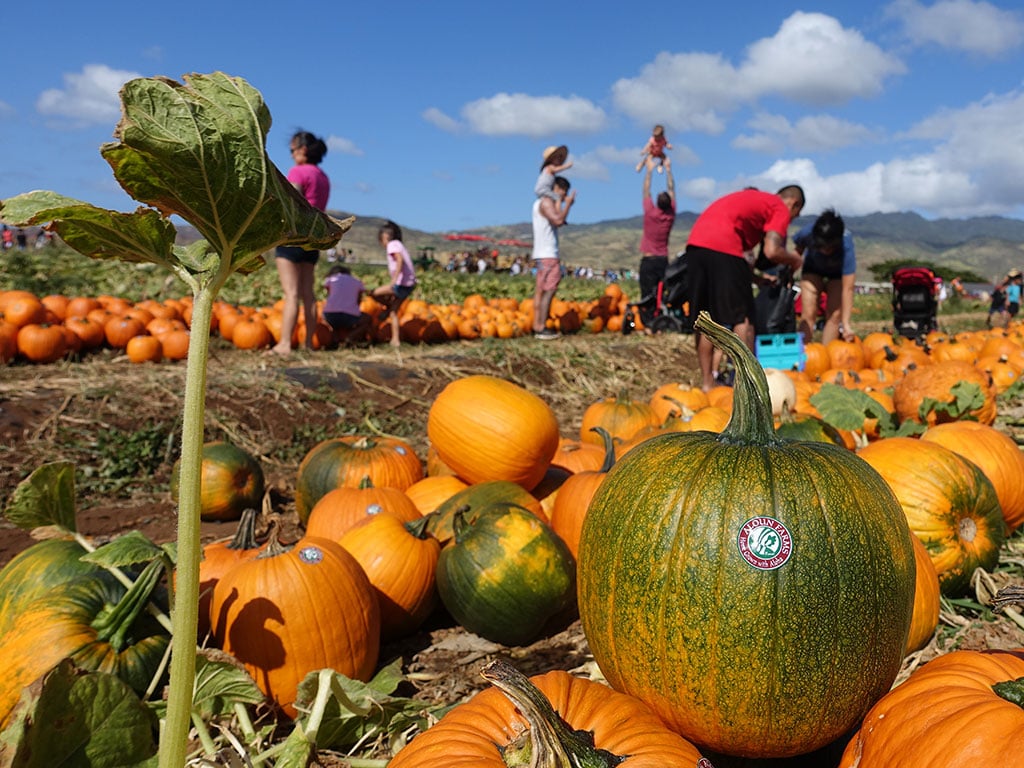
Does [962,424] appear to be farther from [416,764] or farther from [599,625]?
[416,764]

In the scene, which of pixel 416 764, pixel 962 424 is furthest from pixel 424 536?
pixel 962 424

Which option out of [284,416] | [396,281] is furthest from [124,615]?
[396,281]

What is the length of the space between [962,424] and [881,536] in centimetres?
230

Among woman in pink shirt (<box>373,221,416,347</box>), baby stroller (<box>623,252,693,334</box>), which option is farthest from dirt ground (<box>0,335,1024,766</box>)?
baby stroller (<box>623,252,693,334</box>)

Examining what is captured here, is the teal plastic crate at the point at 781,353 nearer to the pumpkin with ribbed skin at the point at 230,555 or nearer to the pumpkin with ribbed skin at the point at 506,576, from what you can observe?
the pumpkin with ribbed skin at the point at 506,576

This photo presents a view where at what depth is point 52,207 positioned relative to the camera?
122 cm

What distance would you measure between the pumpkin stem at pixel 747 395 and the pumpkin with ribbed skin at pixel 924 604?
0.91m

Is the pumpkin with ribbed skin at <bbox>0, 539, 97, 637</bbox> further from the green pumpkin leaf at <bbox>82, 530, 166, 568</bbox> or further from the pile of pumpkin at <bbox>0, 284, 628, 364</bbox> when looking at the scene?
the pile of pumpkin at <bbox>0, 284, 628, 364</bbox>

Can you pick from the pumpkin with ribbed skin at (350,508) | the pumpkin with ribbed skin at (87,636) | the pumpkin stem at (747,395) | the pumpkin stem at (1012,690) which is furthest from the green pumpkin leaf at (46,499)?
the pumpkin stem at (1012,690)

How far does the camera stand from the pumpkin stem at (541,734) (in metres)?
1.12

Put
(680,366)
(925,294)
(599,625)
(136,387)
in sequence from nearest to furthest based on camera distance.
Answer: (599,625) → (136,387) → (680,366) → (925,294)

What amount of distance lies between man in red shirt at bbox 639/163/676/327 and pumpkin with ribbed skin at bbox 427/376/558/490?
842 centimetres

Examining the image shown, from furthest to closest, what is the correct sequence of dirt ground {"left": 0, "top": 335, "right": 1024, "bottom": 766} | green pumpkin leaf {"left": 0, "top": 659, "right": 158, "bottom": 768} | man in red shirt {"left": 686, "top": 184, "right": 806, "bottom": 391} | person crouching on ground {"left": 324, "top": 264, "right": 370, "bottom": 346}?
1. person crouching on ground {"left": 324, "top": 264, "right": 370, "bottom": 346}
2. man in red shirt {"left": 686, "top": 184, "right": 806, "bottom": 391}
3. dirt ground {"left": 0, "top": 335, "right": 1024, "bottom": 766}
4. green pumpkin leaf {"left": 0, "top": 659, "right": 158, "bottom": 768}

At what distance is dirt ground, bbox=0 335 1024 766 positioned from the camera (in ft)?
8.59
